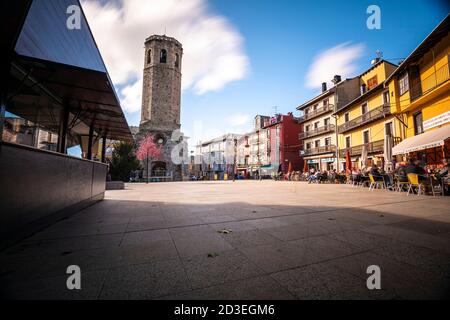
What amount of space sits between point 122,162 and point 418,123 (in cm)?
2361

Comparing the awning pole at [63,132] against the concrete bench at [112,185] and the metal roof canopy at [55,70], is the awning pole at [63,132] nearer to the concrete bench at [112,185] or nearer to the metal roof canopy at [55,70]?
the metal roof canopy at [55,70]

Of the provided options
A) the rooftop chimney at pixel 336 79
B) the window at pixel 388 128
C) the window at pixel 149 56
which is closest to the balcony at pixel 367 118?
the window at pixel 388 128

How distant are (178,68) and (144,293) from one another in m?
33.8

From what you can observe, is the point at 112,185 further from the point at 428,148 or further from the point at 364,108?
the point at 364,108

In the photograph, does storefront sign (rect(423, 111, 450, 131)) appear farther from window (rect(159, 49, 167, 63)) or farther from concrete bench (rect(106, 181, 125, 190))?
window (rect(159, 49, 167, 63))

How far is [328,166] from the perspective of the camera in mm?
27609

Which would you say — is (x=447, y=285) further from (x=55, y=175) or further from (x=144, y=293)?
(x=55, y=175)

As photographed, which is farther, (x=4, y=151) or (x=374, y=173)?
(x=374, y=173)

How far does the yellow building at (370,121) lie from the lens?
17.4 metres

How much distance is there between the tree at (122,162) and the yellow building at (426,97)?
2044 cm

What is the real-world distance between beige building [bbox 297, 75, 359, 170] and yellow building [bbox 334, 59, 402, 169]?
133cm
